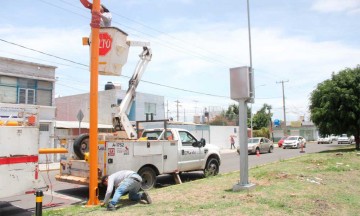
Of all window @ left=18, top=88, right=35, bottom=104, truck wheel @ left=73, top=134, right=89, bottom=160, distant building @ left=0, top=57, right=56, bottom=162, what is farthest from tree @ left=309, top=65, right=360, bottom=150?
truck wheel @ left=73, top=134, right=89, bottom=160

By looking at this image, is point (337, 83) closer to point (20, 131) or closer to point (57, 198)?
point (57, 198)

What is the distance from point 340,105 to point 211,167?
1597cm

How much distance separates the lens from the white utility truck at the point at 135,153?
32.4ft

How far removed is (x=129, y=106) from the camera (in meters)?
11.9

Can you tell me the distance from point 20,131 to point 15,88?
18.0m

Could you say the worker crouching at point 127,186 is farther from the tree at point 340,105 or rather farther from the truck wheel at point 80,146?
the tree at point 340,105

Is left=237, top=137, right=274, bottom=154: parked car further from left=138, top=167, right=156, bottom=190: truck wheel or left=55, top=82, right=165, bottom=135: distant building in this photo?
left=138, top=167, right=156, bottom=190: truck wheel

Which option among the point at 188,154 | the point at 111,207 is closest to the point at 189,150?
the point at 188,154

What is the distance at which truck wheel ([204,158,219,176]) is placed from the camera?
13.5 metres

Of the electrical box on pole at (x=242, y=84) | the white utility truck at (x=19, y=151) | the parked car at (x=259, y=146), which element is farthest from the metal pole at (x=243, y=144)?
the parked car at (x=259, y=146)

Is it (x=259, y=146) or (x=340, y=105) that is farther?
(x=259, y=146)

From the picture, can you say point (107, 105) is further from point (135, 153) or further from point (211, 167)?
point (135, 153)

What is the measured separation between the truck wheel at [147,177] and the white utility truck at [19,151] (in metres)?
3.50

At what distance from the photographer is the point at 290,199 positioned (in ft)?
26.3
